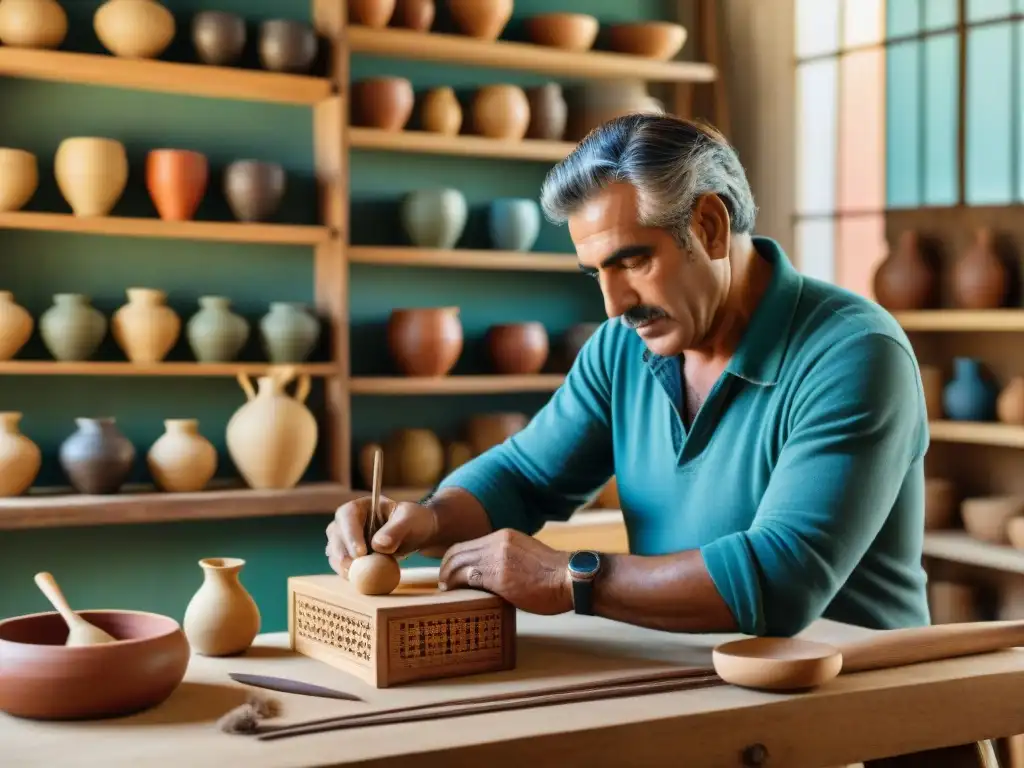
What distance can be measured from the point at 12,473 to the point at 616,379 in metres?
2.21

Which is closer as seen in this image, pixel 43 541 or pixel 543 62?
pixel 43 541

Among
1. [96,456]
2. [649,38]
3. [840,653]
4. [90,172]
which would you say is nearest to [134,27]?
[90,172]

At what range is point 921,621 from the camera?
204cm

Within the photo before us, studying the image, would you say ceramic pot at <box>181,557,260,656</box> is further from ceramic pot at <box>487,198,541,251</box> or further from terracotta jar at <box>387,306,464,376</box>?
ceramic pot at <box>487,198,541,251</box>

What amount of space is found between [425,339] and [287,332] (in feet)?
1.56

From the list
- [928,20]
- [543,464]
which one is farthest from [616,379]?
[928,20]

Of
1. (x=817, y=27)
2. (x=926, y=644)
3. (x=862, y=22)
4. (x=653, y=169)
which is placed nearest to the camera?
(x=926, y=644)

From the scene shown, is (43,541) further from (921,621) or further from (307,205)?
(921,621)

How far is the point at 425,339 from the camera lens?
13.9 ft

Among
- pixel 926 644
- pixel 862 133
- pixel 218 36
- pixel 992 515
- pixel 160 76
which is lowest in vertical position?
pixel 992 515

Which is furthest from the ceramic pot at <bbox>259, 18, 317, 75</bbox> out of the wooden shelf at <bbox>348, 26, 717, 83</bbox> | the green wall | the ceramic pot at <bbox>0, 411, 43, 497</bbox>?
the ceramic pot at <bbox>0, 411, 43, 497</bbox>

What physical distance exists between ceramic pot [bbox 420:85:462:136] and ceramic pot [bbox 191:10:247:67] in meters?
0.71

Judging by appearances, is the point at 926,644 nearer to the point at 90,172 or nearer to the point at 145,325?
the point at 145,325

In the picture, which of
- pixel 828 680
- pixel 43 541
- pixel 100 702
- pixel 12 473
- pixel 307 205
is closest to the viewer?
pixel 100 702
